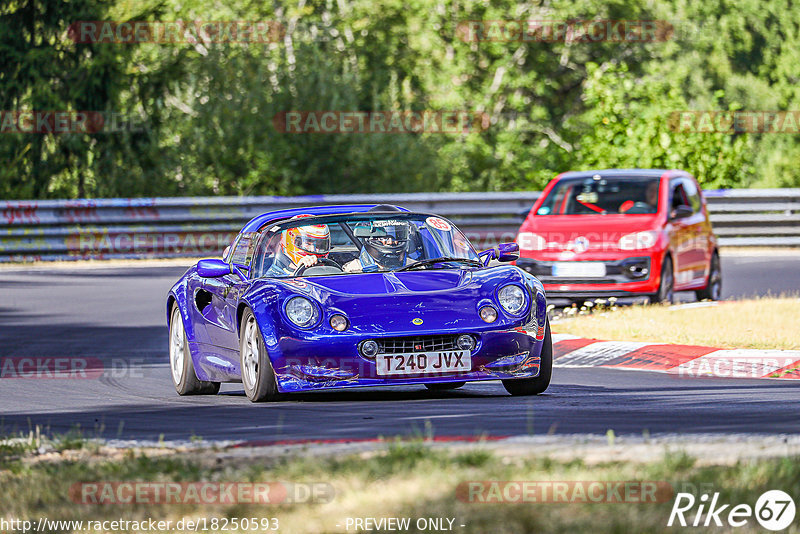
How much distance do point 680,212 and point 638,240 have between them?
1041mm

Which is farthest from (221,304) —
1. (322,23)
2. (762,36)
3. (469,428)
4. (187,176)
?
(762,36)

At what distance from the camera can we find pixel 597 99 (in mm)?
33562

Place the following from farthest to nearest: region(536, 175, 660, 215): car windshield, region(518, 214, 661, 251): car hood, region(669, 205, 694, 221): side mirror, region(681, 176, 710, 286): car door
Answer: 1. region(536, 175, 660, 215): car windshield
2. region(681, 176, 710, 286): car door
3. region(669, 205, 694, 221): side mirror
4. region(518, 214, 661, 251): car hood

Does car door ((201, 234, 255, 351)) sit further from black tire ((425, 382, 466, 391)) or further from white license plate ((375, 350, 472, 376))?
black tire ((425, 382, 466, 391))

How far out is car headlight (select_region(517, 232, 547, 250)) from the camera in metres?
18.3

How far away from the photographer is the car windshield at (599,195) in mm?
19250

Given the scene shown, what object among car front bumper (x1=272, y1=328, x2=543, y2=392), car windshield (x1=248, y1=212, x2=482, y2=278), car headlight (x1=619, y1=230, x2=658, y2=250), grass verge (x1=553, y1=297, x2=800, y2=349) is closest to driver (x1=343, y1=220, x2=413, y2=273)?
car windshield (x1=248, y1=212, x2=482, y2=278)

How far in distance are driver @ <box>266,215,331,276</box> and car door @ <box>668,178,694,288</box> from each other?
812 cm

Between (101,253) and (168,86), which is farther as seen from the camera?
(168,86)

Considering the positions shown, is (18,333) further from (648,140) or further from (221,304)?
(648,140)

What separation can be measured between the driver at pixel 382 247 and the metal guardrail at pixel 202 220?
14693 mm

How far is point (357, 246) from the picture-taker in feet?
36.1

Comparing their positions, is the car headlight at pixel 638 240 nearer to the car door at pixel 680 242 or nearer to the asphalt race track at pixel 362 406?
the car door at pixel 680 242

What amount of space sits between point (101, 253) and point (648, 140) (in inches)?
456
